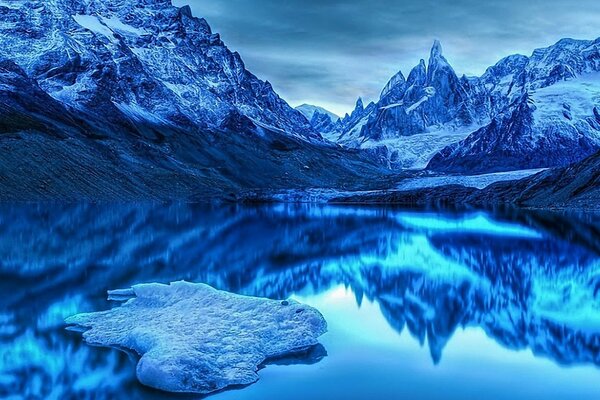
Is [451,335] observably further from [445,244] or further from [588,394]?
[445,244]

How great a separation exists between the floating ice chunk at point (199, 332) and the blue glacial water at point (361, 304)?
2.63ft

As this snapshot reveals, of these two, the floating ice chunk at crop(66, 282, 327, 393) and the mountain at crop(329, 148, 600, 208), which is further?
the mountain at crop(329, 148, 600, 208)

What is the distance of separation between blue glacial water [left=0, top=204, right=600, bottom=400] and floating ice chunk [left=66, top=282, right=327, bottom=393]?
0.80 meters

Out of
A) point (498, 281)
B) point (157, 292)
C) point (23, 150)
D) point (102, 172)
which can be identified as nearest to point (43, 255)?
point (157, 292)

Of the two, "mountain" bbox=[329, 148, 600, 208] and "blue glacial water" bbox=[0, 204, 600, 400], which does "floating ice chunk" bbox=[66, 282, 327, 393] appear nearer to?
"blue glacial water" bbox=[0, 204, 600, 400]

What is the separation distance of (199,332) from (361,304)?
38.4 feet

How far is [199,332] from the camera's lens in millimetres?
24250

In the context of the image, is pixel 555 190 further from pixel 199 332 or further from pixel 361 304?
pixel 199 332

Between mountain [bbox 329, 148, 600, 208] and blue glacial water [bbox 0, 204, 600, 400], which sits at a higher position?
mountain [bbox 329, 148, 600, 208]

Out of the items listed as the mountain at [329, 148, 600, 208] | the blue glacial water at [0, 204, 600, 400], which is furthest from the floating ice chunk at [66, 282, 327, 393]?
the mountain at [329, 148, 600, 208]

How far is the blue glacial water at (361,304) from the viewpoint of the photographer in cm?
2006

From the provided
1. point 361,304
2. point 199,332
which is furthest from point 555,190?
point 199,332

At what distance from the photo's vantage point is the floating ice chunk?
65.9 feet

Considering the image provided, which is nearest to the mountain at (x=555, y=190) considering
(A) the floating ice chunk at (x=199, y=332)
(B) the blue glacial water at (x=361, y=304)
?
(B) the blue glacial water at (x=361, y=304)
